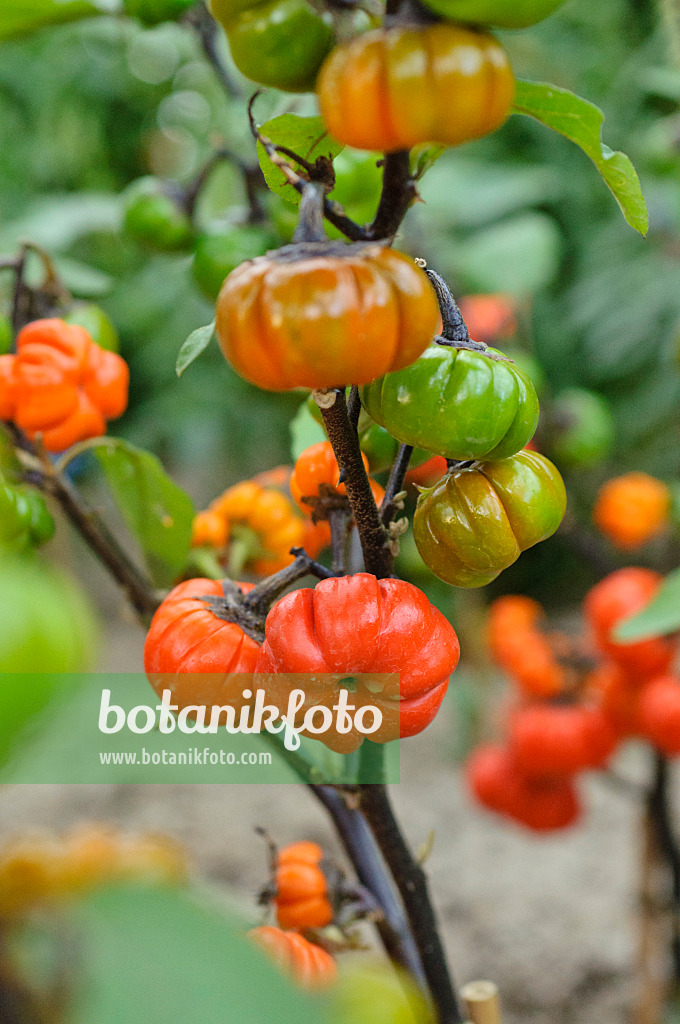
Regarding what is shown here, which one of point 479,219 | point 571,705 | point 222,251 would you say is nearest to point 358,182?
point 222,251

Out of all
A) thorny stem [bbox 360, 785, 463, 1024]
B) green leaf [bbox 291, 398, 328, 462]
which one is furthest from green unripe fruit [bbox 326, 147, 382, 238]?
thorny stem [bbox 360, 785, 463, 1024]

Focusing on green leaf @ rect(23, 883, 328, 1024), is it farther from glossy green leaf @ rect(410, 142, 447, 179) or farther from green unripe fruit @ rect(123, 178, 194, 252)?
green unripe fruit @ rect(123, 178, 194, 252)

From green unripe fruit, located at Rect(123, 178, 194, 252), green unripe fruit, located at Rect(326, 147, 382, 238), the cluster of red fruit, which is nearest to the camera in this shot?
green unripe fruit, located at Rect(326, 147, 382, 238)

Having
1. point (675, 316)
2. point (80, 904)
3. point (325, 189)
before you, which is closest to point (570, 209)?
point (675, 316)

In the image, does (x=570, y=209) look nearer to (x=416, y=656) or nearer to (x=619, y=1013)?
(x=619, y=1013)

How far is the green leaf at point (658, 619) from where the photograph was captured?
347 mm

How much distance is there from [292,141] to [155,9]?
0.84 ft

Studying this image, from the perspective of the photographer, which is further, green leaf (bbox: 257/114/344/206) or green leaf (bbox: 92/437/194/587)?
green leaf (bbox: 92/437/194/587)

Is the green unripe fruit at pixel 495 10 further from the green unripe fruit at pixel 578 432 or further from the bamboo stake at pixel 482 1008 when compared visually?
the green unripe fruit at pixel 578 432

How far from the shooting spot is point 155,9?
38cm

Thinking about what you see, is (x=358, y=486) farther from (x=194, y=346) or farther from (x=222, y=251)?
(x=222, y=251)

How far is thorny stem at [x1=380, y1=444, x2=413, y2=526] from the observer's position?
224 mm

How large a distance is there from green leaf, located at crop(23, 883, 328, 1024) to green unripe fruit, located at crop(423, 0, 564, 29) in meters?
0.16

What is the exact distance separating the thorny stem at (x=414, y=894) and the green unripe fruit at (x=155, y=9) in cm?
38
